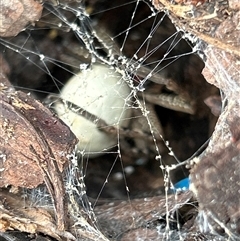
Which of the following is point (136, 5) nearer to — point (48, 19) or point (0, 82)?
point (48, 19)

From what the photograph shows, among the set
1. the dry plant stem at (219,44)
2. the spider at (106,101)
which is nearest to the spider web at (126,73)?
the spider at (106,101)

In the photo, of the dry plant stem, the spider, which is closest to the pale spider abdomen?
the spider

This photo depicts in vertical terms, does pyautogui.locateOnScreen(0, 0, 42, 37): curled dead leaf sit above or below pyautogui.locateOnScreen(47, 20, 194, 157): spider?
above

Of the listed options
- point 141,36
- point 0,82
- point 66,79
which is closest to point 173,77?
point 141,36

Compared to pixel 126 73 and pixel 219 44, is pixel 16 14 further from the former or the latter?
pixel 219 44

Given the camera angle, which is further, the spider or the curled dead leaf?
the spider

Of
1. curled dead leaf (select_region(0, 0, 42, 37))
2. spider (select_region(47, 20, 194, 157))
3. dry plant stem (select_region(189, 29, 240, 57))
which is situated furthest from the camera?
spider (select_region(47, 20, 194, 157))

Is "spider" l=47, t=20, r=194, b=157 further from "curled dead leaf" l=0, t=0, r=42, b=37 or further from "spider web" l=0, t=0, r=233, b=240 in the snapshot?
"curled dead leaf" l=0, t=0, r=42, b=37

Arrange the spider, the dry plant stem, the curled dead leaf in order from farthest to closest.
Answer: the spider < the curled dead leaf < the dry plant stem

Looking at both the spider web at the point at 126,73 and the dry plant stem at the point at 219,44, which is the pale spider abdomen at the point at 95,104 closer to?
the spider web at the point at 126,73

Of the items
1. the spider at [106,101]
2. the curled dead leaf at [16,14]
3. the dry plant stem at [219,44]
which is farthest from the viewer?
the spider at [106,101]
